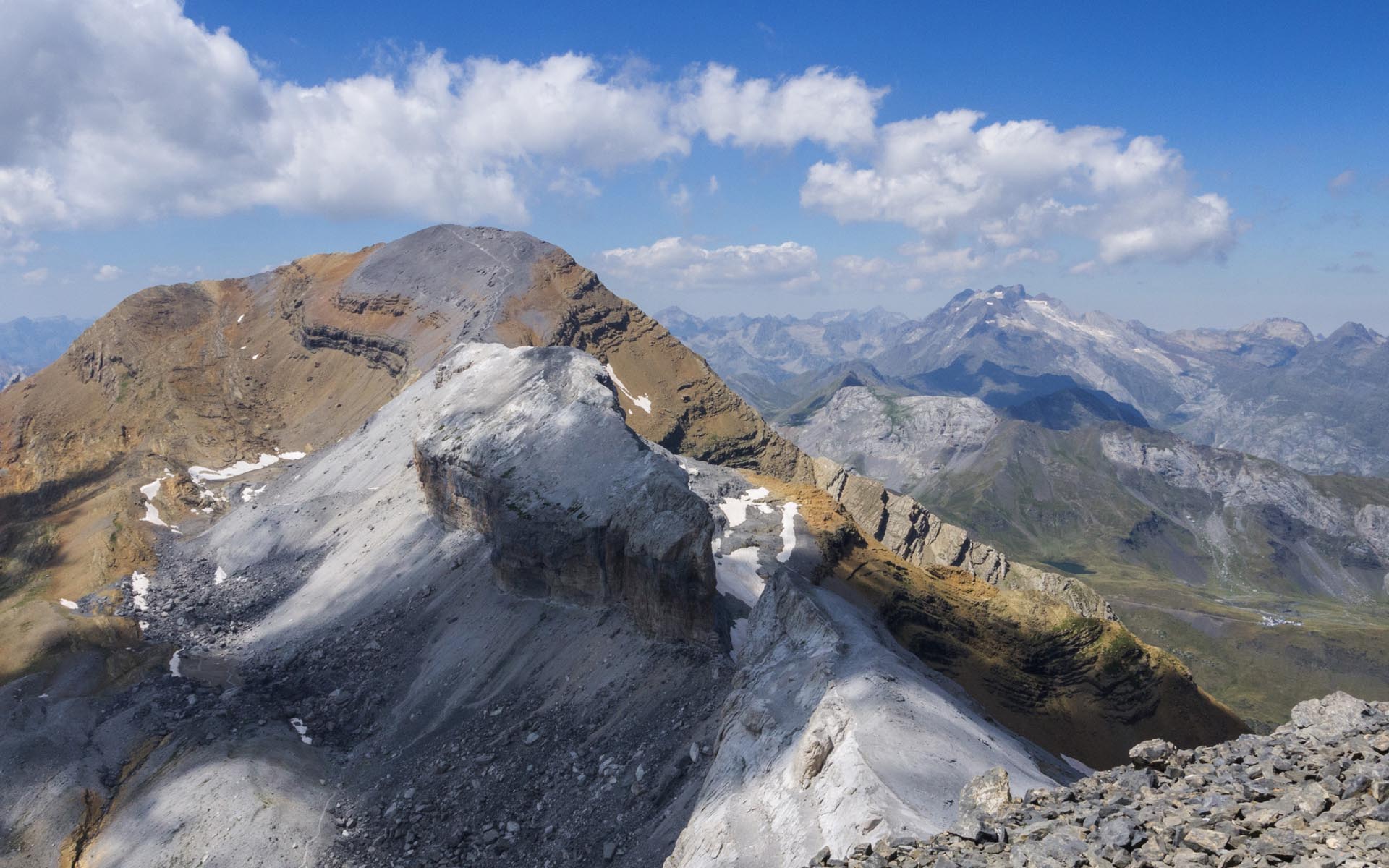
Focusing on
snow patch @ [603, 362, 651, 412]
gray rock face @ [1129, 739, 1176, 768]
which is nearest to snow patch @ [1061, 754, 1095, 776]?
gray rock face @ [1129, 739, 1176, 768]

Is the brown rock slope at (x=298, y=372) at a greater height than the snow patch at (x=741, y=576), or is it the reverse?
the brown rock slope at (x=298, y=372)

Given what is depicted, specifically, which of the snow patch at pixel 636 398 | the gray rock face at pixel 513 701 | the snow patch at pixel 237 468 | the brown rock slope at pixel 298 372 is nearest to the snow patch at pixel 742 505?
the gray rock face at pixel 513 701

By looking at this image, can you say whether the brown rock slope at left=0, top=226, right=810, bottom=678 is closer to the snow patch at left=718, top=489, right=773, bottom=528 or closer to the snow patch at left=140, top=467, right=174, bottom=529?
the snow patch at left=140, top=467, right=174, bottom=529

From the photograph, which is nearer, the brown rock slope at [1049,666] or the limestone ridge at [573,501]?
the limestone ridge at [573,501]

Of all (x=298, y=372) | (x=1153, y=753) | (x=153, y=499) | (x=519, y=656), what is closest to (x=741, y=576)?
(x=519, y=656)

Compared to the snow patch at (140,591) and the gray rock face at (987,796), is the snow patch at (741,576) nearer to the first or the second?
the gray rock face at (987,796)

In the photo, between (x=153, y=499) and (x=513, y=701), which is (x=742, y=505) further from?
(x=153, y=499)
